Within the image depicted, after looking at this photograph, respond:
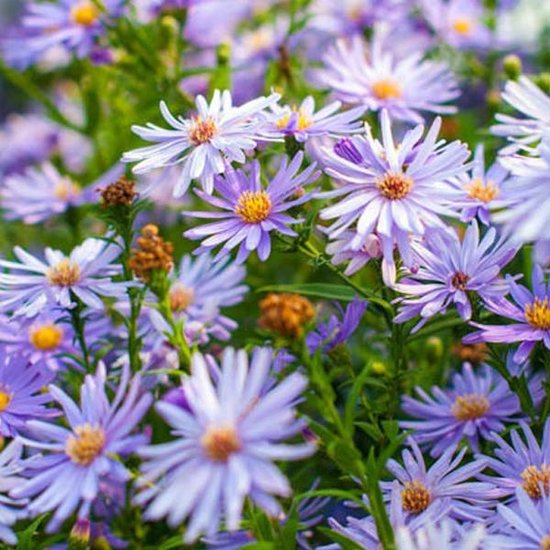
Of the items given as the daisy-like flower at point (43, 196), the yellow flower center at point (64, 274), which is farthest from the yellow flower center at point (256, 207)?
the daisy-like flower at point (43, 196)

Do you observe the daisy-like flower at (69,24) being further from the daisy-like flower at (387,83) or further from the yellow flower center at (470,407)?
the yellow flower center at (470,407)

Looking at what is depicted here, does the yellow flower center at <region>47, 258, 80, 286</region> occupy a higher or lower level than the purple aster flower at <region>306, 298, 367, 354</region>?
higher

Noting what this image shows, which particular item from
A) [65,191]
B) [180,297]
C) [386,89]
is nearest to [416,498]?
[180,297]

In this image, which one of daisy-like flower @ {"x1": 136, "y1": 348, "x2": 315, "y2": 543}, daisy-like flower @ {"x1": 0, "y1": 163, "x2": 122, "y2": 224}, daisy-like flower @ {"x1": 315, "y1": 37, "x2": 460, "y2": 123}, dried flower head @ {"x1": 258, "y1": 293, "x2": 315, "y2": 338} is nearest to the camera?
daisy-like flower @ {"x1": 136, "y1": 348, "x2": 315, "y2": 543}

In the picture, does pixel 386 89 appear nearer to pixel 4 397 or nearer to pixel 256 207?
pixel 256 207

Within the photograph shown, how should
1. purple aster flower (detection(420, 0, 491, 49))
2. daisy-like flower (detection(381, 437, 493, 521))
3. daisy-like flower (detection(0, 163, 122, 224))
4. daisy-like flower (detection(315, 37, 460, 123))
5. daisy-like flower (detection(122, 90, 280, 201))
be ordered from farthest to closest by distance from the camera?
purple aster flower (detection(420, 0, 491, 49)) → daisy-like flower (detection(0, 163, 122, 224)) → daisy-like flower (detection(315, 37, 460, 123)) → daisy-like flower (detection(122, 90, 280, 201)) → daisy-like flower (detection(381, 437, 493, 521))

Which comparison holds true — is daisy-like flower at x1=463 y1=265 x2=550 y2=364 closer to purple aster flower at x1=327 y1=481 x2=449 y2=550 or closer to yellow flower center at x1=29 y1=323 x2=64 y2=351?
purple aster flower at x1=327 y1=481 x2=449 y2=550

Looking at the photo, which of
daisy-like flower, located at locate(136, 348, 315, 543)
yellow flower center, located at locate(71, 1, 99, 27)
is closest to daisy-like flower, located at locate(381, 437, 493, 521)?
daisy-like flower, located at locate(136, 348, 315, 543)

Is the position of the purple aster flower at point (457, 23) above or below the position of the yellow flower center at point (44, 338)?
above
